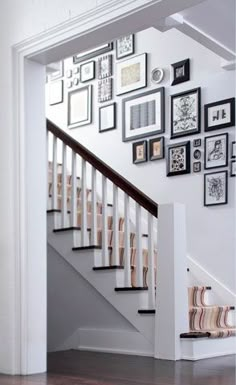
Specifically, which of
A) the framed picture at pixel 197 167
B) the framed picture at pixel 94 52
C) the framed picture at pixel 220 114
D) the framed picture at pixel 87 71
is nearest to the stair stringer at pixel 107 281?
the framed picture at pixel 197 167

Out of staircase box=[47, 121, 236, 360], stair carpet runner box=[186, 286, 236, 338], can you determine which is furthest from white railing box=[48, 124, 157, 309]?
stair carpet runner box=[186, 286, 236, 338]

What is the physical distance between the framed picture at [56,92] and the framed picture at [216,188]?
8.56 ft

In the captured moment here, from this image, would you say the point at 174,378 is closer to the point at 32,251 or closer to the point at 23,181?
the point at 32,251

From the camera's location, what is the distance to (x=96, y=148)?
7203mm

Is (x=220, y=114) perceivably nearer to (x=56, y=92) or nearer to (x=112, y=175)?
(x=112, y=175)

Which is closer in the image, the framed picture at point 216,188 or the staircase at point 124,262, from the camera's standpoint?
the staircase at point 124,262

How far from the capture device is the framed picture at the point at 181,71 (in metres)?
6.29

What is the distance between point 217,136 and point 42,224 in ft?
7.73

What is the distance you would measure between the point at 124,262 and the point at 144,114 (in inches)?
76.1

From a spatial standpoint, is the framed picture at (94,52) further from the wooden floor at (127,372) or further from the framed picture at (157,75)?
the wooden floor at (127,372)

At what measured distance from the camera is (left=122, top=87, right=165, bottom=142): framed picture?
21.3 feet

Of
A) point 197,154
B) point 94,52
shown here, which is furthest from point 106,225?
point 94,52

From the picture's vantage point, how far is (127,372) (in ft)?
13.6

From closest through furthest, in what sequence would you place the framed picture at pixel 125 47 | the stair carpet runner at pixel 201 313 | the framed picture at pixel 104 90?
the stair carpet runner at pixel 201 313 → the framed picture at pixel 125 47 → the framed picture at pixel 104 90
